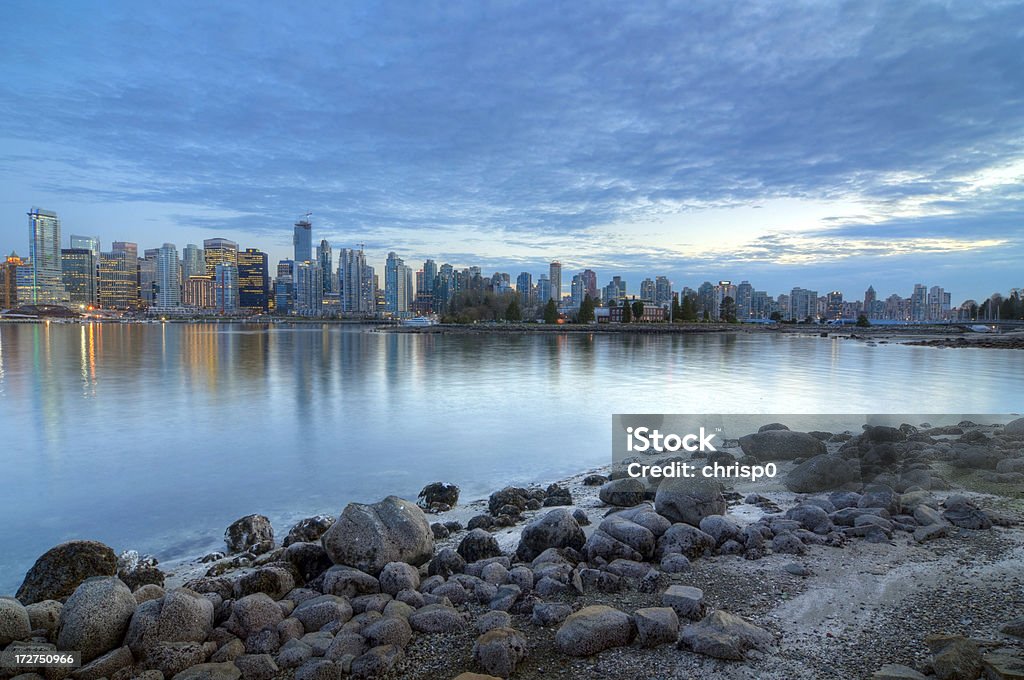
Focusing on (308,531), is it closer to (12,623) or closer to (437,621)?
(12,623)

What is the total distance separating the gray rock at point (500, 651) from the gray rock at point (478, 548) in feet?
7.83

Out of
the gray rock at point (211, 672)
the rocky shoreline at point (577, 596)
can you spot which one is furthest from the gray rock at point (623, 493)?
the gray rock at point (211, 672)

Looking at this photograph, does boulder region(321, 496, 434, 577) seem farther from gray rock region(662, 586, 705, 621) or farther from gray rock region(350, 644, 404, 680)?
gray rock region(662, 586, 705, 621)

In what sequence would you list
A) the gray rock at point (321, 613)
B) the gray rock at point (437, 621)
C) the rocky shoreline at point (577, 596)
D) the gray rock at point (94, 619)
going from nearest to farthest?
the rocky shoreline at point (577, 596) → the gray rock at point (94, 619) → the gray rock at point (437, 621) → the gray rock at point (321, 613)

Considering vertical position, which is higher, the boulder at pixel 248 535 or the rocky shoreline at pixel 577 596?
the rocky shoreline at pixel 577 596

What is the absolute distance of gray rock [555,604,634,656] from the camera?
5434 millimetres

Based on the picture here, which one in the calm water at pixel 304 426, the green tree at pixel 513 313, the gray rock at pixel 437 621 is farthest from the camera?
the green tree at pixel 513 313

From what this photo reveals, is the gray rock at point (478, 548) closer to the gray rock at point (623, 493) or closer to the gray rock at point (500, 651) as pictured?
the gray rock at point (500, 651)

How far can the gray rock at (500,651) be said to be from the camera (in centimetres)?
516

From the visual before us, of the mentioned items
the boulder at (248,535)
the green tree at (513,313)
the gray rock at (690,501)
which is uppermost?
the green tree at (513,313)

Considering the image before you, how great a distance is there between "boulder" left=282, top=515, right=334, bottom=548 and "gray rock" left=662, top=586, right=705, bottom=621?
5.17m

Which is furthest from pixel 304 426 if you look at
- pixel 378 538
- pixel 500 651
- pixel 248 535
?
pixel 500 651

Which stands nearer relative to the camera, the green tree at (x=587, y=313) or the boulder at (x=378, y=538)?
the boulder at (x=378, y=538)

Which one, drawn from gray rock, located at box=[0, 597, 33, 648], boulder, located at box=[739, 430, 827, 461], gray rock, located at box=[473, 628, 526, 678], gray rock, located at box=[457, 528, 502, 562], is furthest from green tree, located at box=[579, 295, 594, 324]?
gray rock, located at box=[0, 597, 33, 648]
